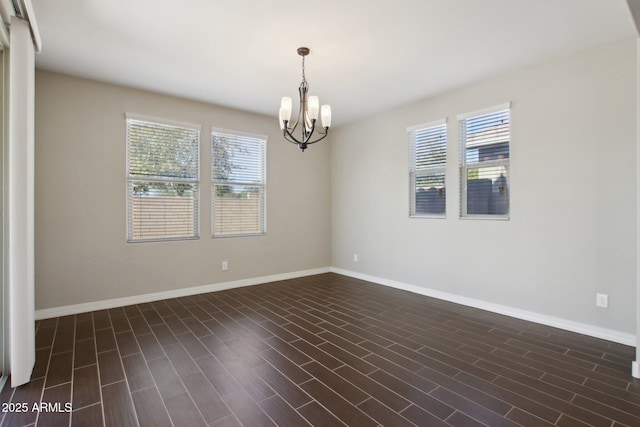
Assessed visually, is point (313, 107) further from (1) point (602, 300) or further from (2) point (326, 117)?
(1) point (602, 300)

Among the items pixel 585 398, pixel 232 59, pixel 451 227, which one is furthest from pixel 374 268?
pixel 232 59

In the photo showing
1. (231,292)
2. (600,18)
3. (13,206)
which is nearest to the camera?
(13,206)

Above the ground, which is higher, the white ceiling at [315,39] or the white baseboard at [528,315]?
the white ceiling at [315,39]

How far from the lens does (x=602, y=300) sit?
2.96m

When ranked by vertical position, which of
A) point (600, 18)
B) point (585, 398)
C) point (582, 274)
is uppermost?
point (600, 18)

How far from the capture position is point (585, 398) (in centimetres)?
204

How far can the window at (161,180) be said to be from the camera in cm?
403

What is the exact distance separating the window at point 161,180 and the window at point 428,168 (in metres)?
3.11

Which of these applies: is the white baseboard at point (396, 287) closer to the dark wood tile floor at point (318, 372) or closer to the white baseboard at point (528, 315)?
the white baseboard at point (528, 315)

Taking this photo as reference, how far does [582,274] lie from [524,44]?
7.40 ft

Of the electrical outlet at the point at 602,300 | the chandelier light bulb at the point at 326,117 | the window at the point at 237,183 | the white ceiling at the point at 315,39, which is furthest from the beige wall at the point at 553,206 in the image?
the window at the point at 237,183

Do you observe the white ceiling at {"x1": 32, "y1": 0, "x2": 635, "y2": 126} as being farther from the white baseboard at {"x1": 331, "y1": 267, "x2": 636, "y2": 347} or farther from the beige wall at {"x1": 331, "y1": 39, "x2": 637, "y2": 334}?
the white baseboard at {"x1": 331, "y1": 267, "x2": 636, "y2": 347}

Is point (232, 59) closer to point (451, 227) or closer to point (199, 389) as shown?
point (199, 389)

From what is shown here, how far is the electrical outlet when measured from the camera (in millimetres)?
2941
